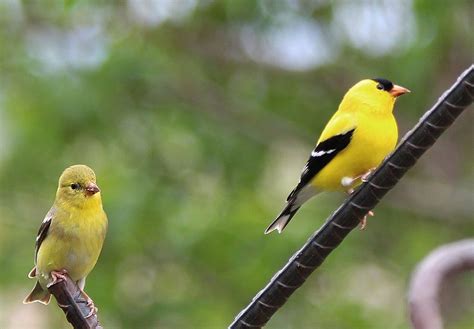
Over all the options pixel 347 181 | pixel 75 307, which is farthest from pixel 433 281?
pixel 347 181

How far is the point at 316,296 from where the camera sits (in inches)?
304

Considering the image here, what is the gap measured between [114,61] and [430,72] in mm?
2512

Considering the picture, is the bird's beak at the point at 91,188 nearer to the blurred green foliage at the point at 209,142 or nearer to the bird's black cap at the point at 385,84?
the bird's black cap at the point at 385,84

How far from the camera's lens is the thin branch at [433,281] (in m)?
1.66

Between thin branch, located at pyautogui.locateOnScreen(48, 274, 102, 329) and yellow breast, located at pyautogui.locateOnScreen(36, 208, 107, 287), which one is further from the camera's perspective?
yellow breast, located at pyautogui.locateOnScreen(36, 208, 107, 287)

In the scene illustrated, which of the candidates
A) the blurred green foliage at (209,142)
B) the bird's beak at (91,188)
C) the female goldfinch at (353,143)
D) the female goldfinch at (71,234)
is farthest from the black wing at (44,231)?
the blurred green foliage at (209,142)

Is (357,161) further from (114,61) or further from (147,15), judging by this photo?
(147,15)

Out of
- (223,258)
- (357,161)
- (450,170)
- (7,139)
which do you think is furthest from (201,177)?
(357,161)

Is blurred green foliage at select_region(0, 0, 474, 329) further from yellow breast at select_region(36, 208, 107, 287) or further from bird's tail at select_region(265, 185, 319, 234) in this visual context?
yellow breast at select_region(36, 208, 107, 287)

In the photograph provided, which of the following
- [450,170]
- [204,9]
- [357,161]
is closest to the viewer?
[357,161]

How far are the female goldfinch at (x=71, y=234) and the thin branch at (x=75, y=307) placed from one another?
0.80 m

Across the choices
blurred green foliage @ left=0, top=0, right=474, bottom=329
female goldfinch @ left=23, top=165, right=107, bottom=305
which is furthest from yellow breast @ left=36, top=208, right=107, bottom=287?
blurred green foliage @ left=0, top=0, right=474, bottom=329

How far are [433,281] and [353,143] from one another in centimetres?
172

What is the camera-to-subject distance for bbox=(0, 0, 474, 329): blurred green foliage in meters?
6.82
